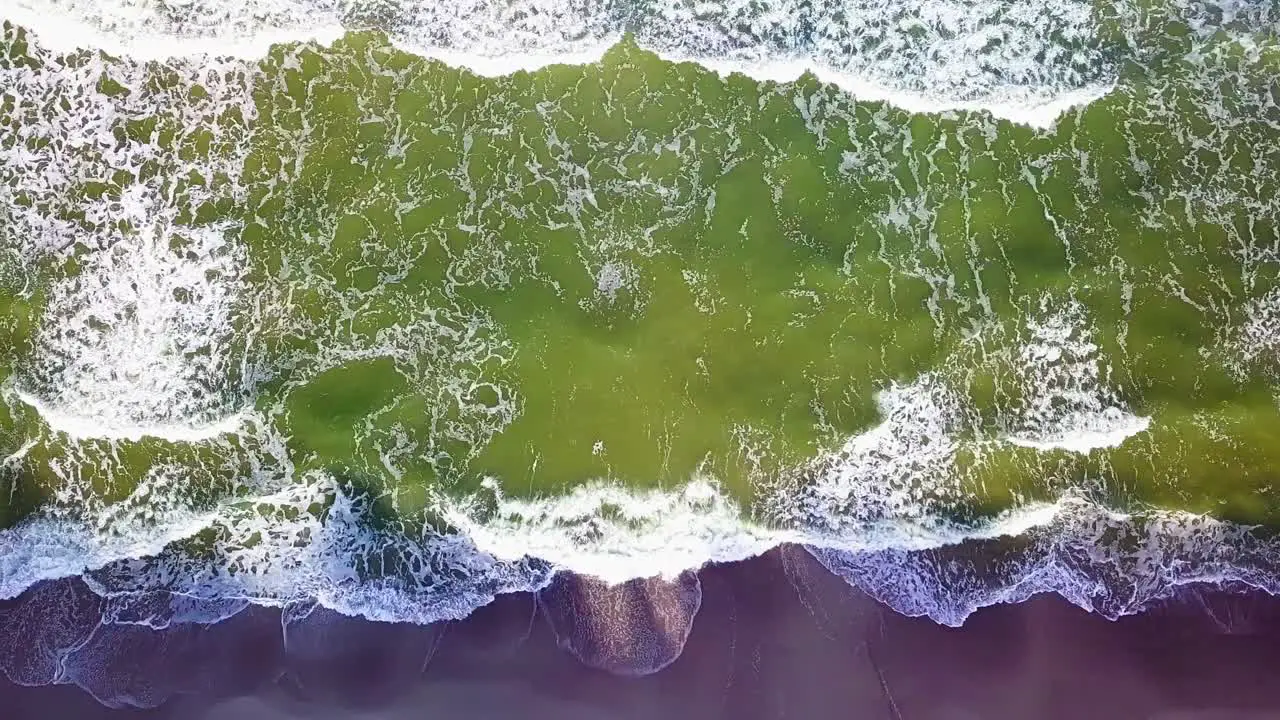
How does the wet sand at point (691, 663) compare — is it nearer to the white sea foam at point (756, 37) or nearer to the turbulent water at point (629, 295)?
the turbulent water at point (629, 295)

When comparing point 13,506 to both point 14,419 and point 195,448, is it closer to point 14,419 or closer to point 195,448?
point 14,419

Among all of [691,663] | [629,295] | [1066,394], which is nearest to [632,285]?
[629,295]

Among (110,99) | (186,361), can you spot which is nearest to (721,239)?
(186,361)

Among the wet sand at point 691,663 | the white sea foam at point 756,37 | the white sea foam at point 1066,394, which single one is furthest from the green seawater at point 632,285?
the wet sand at point 691,663

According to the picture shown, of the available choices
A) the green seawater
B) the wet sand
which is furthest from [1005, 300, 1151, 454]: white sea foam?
the wet sand

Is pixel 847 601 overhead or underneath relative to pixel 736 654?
overhead

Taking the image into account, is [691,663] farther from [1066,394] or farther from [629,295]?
[1066,394]

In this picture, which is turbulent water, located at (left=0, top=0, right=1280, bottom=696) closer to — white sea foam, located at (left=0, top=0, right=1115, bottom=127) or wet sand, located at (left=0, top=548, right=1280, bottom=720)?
white sea foam, located at (left=0, top=0, right=1115, bottom=127)
